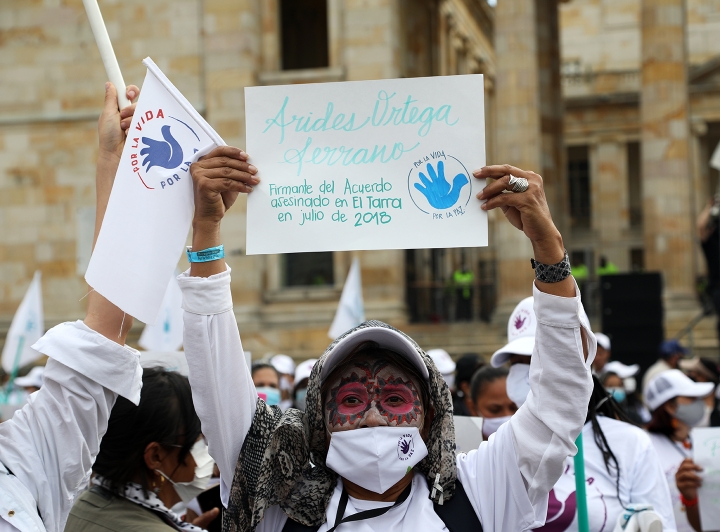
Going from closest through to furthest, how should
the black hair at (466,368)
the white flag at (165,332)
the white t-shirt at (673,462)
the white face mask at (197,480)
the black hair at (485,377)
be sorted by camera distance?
the white face mask at (197,480)
the black hair at (485,377)
the white t-shirt at (673,462)
the white flag at (165,332)
the black hair at (466,368)

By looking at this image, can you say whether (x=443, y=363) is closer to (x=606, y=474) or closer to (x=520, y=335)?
(x=520, y=335)

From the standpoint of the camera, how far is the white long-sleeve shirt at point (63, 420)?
2855 millimetres

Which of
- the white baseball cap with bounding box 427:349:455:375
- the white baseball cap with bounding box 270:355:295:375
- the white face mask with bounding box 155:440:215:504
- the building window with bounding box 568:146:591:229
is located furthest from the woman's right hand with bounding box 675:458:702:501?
the building window with bounding box 568:146:591:229

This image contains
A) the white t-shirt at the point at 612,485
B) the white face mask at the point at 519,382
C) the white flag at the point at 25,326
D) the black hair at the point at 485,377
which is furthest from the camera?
the white flag at the point at 25,326

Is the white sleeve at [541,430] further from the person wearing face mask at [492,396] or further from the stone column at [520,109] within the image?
the stone column at [520,109]

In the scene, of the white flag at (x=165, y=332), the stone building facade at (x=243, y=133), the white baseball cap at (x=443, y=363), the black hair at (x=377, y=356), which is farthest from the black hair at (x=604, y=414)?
the stone building facade at (x=243, y=133)

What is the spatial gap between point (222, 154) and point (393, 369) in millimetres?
780

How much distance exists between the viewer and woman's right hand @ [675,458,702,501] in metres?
5.59

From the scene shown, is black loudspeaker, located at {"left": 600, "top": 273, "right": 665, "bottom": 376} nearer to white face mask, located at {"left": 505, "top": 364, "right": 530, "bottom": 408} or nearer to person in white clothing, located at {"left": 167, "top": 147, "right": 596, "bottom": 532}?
white face mask, located at {"left": 505, "top": 364, "right": 530, "bottom": 408}

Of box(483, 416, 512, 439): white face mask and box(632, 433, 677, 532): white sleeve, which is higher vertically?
box(483, 416, 512, 439): white face mask

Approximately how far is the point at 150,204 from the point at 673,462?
4188 mm

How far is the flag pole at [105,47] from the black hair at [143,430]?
980 mm

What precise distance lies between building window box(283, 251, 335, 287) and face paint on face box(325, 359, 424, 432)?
1795cm

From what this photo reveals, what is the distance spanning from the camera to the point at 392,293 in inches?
800
